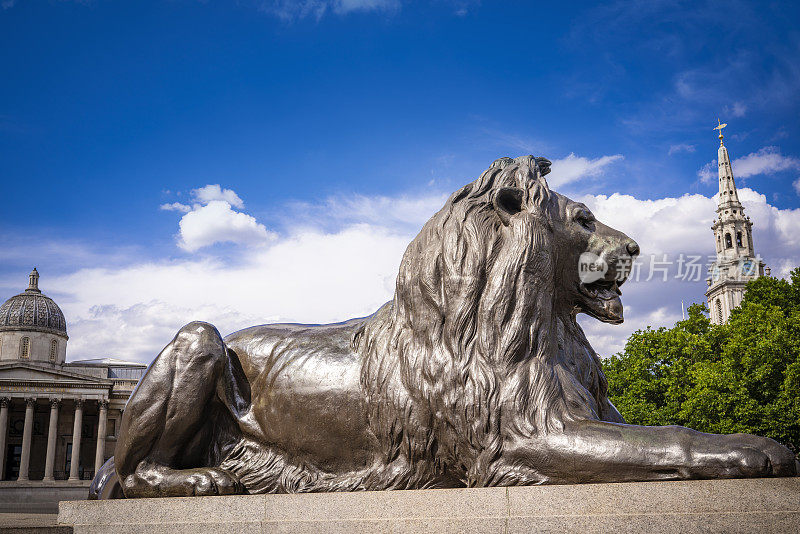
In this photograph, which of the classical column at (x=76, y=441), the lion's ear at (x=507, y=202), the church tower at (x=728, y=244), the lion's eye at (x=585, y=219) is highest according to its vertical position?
the church tower at (x=728, y=244)

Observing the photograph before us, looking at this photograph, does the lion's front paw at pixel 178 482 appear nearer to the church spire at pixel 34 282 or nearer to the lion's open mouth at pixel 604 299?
the lion's open mouth at pixel 604 299

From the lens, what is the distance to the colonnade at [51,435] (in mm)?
62719

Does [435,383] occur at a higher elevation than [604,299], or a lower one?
lower

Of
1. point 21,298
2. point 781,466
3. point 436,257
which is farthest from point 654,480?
point 21,298

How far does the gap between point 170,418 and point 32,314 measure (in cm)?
7458

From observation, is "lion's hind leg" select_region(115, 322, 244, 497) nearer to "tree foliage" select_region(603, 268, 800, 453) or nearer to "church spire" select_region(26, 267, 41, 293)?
"tree foliage" select_region(603, 268, 800, 453)

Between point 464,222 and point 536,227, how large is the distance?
0.41 m

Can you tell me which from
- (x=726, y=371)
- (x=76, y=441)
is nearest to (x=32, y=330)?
(x=76, y=441)

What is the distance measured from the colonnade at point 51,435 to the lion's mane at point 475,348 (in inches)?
2596

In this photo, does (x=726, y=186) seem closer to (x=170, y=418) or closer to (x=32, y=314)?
(x=32, y=314)

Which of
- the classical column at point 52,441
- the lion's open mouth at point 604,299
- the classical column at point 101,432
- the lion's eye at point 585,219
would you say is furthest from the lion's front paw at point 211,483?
the classical column at point 52,441

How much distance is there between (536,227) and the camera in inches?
167

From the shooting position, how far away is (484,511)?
11.2ft

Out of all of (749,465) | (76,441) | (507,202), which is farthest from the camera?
(76,441)
